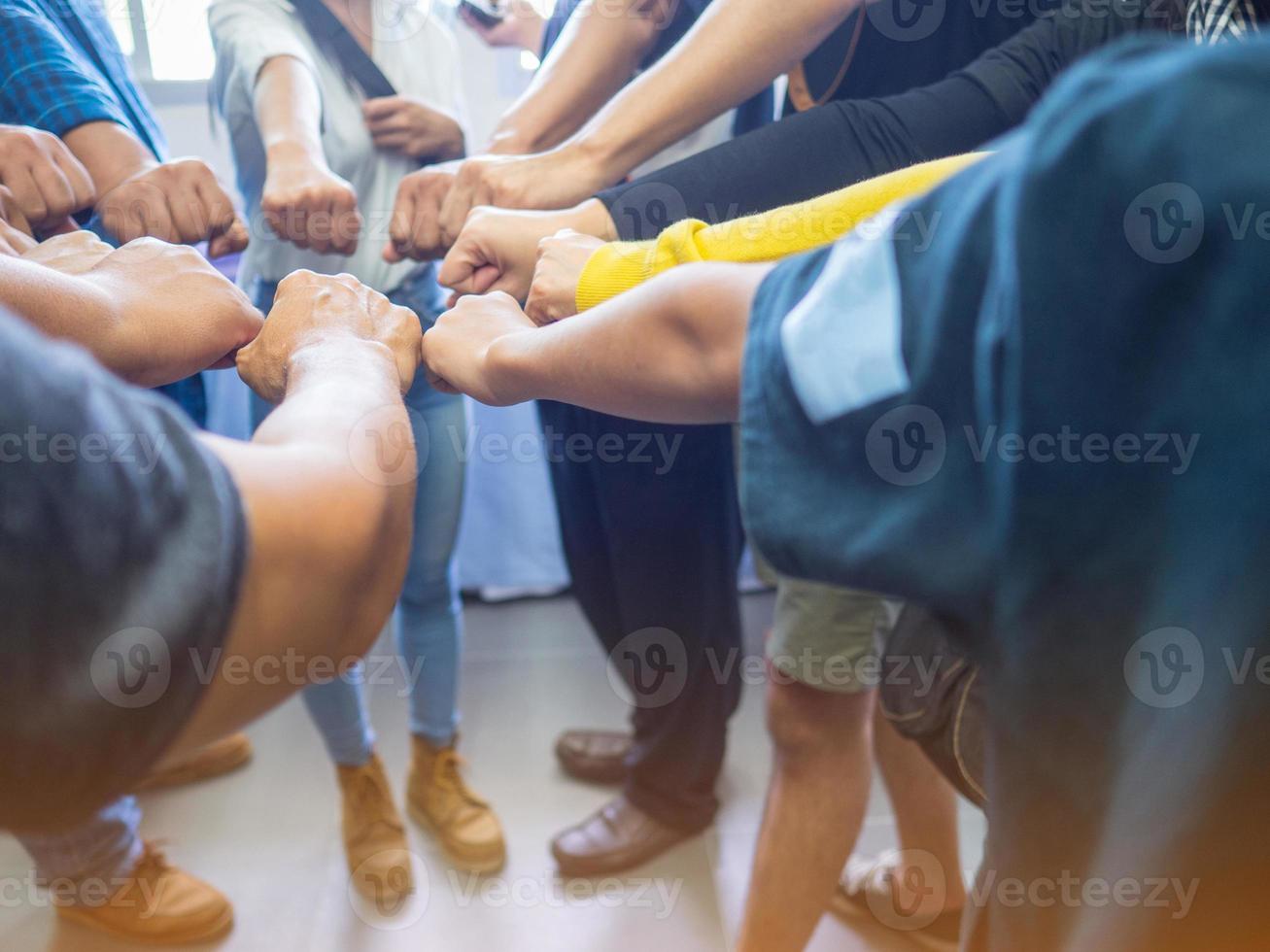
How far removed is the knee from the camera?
931 mm

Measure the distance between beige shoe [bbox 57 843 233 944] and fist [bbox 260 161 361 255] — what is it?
86 centimetres

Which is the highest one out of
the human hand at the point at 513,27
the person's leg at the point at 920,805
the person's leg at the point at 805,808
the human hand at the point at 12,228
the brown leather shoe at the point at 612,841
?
the human hand at the point at 513,27

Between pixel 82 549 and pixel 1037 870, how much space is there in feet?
1.35

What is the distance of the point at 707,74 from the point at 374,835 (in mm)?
1054

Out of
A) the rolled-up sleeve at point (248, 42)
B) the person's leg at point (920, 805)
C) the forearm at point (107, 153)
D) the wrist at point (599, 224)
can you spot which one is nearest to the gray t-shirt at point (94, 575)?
the wrist at point (599, 224)

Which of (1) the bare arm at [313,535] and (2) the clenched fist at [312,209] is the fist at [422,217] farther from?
(1) the bare arm at [313,535]

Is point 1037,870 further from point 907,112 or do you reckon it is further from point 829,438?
point 907,112

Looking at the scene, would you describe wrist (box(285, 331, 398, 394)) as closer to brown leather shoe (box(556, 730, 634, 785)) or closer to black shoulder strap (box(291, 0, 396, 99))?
black shoulder strap (box(291, 0, 396, 99))

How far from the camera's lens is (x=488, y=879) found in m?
1.28

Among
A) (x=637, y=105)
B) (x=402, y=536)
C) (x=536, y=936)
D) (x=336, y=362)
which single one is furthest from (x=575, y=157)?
(x=536, y=936)

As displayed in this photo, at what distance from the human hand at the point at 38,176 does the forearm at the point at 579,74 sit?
40cm

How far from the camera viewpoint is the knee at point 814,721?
93 centimetres

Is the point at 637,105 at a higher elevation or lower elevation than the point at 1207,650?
higher

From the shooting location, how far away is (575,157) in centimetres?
86
